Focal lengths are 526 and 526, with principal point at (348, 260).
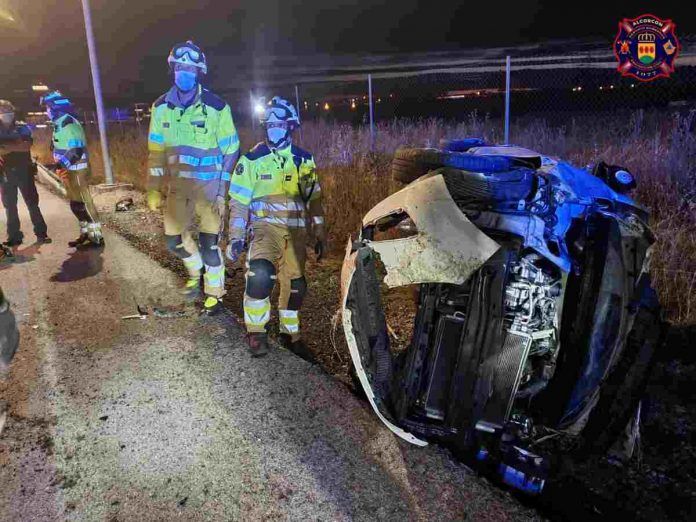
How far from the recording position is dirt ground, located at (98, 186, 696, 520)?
8.00ft

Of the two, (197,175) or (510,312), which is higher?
(197,175)

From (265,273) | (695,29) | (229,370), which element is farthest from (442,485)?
(695,29)

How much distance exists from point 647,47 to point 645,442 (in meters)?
8.61

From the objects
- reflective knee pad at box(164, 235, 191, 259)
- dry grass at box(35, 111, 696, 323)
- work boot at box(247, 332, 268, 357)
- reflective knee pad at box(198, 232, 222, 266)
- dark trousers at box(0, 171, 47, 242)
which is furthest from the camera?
dark trousers at box(0, 171, 47, 242)

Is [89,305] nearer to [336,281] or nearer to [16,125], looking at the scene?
[336,281]

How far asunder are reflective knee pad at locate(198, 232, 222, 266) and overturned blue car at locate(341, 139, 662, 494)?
2.46 metres

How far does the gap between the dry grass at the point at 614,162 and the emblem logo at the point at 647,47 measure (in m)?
1.08

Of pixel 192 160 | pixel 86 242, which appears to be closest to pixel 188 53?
pixel 192 160

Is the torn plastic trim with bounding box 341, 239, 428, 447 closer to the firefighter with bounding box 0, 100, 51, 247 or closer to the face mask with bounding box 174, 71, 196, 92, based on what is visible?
the face mask with bounding box 174, 71, 196, 92

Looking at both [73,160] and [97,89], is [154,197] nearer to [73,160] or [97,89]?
Result: [73,160]

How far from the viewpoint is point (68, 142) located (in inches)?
258

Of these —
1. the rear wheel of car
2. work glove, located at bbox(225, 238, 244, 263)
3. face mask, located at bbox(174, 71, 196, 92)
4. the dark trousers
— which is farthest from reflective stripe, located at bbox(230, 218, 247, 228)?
the dark trousers

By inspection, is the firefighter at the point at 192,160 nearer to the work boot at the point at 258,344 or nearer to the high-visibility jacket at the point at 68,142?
the work boot at the point at 258,344

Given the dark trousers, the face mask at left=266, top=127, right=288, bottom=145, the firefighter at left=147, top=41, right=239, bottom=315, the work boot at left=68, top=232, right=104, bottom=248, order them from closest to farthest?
the face mask at left=266, top=127, right=288, bottom=145, the firefighter at left=147, top=41, right=239, bottom=315, the work boot at left=68, top=232, right=104, bottom=248, the dark trousers
